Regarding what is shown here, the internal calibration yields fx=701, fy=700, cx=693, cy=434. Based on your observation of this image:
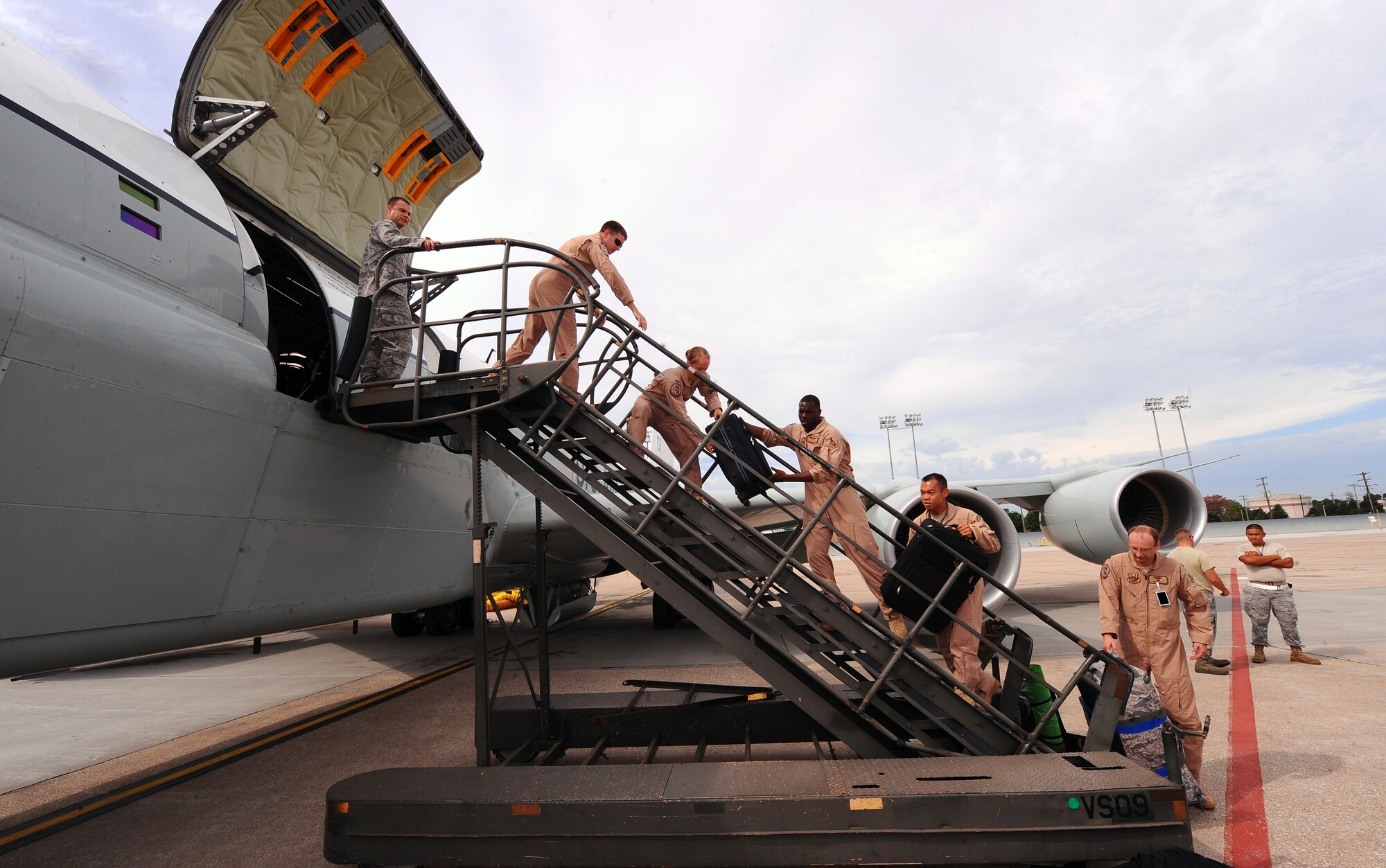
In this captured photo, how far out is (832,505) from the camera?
5402 mm

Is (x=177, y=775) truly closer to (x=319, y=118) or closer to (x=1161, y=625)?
(x=319, y=118)

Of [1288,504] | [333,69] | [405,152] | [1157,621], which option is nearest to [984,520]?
[1157,621]

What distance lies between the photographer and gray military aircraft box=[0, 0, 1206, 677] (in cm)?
336

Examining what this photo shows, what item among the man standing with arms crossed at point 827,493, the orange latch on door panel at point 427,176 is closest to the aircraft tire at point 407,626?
the orange latch on door panel at point 427,176

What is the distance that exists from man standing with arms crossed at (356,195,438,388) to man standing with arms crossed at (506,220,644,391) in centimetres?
79

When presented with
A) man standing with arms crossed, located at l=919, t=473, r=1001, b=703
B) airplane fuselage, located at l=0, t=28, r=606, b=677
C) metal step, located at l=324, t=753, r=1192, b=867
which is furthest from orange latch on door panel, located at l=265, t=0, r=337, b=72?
man standing with arms crossed, located at l=919, t=473, r=1001, b=703

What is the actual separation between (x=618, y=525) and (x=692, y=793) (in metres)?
1.61

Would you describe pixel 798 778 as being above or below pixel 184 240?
below

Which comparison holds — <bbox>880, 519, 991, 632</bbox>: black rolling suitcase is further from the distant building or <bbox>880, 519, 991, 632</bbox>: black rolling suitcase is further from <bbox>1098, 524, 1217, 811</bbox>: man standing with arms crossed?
the distant building

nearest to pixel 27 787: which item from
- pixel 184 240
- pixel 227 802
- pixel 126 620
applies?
pixel 227 802

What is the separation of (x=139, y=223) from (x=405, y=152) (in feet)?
12.9

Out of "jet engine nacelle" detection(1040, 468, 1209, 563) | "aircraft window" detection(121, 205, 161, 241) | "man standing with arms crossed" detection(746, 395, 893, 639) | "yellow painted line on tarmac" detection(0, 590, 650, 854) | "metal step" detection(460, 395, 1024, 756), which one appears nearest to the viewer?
"metal step" detection(460, 395, 1024, 756)

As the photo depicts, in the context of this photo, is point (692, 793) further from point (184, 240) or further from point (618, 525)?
point (184, 240)

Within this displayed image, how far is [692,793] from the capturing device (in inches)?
121
